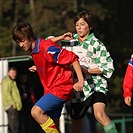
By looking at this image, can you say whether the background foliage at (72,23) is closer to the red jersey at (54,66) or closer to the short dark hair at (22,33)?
the red jersey at (54,66)

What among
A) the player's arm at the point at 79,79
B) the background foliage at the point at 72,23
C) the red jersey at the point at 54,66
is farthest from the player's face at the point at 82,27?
the background foliage at the point at 72,23

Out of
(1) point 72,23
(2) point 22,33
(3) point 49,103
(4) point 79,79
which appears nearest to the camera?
(4) point 79,79

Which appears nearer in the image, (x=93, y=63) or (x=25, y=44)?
(x=25, y=44)

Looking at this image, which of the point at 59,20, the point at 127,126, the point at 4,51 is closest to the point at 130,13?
the point at 59,20

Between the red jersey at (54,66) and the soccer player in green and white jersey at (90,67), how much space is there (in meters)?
0.54

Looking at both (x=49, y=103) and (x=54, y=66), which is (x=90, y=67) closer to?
(x=54, y=66)

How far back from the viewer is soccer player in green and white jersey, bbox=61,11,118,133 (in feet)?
29.6

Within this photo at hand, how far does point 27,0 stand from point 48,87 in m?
39.3

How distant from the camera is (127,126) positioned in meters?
18.1

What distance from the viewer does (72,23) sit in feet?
139

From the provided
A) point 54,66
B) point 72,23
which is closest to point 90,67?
point 54,66

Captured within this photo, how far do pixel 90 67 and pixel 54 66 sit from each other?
839 millimetres

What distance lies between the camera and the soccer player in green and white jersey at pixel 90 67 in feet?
29.6

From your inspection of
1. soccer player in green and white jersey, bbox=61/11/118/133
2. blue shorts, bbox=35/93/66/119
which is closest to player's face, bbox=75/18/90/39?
soccer player in green and white jersey, bbox=61/11/118/133
